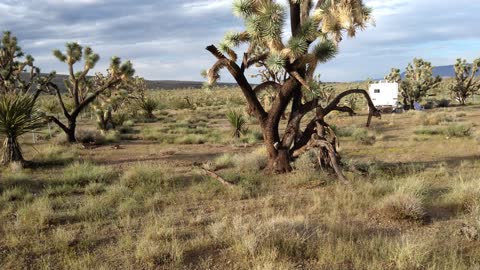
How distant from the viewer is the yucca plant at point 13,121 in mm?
11477

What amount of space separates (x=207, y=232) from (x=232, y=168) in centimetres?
536

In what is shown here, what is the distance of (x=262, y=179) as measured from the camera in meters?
9.49

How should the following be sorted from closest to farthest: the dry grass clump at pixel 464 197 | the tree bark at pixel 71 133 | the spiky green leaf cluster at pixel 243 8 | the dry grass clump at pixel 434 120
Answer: the dry grass clump at pixel 464 197, the spiky green leaf cluster at pixel 243 8, the tree bark at pixel 71 133, the dry grass clump at pixel 434 120

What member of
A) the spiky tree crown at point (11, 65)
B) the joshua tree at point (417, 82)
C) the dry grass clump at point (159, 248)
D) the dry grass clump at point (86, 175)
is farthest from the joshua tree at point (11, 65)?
the joshua tree at point (417, 82)

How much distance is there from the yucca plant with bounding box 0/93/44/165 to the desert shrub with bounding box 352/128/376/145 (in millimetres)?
11792

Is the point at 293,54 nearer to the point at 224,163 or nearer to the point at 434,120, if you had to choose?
the point at 224,163

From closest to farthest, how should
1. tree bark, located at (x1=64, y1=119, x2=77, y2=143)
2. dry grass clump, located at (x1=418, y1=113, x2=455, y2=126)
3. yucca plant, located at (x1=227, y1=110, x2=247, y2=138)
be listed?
tree bark, located at (x1=64, y1=119, x2=77, y2=143)
yucca plant, located at (x1=227, y1=110, x2=247, y2=138)
dry grass clump, located at (x1=418, y1=113, x2=455, y2=126)

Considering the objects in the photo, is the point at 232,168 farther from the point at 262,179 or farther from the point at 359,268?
the point at 359,268

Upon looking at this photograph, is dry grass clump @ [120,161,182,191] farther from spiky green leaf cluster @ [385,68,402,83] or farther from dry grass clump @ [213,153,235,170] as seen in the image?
spiky green leaf cluster @ [385,68,402,83]

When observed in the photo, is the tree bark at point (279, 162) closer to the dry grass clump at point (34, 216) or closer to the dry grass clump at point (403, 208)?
the dry grass clump at point (403, 208)

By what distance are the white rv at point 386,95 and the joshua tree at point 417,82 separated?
11.5 feet

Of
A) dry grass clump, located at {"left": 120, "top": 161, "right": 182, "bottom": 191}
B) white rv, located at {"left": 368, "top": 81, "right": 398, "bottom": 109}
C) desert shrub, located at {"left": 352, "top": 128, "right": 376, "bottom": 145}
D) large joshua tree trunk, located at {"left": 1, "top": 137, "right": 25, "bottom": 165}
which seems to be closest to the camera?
dry grass clump, located at {"left": 120, "top": 161, "right": 182, "bottom": 191}

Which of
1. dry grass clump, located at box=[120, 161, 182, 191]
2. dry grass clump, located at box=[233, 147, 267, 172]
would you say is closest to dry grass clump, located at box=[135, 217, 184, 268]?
dry grass clump, located at box=[120, 161, 182, 191]

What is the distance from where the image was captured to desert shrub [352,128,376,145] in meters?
16.3
